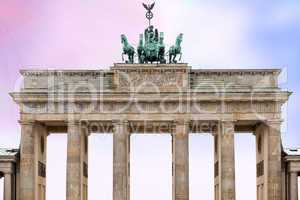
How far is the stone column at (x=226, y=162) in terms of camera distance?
69688 millimetres

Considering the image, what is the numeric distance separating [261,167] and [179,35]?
1377 centimetres

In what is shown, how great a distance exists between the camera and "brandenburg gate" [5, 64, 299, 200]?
70000 millimetres

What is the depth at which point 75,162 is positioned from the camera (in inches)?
2771

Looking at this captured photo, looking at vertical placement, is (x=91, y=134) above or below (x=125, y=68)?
below

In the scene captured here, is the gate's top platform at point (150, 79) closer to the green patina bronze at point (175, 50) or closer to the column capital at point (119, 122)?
the green patina bronze at point (175, 50)

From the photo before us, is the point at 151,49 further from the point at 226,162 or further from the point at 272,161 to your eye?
the point at 272,161

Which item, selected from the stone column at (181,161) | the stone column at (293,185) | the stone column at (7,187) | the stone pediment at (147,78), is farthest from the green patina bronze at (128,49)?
the stone column at (293,185)

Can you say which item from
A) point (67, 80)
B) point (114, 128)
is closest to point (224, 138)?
point (114, 128)

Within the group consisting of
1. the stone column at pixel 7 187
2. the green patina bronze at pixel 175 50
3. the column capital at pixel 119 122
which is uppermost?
the green patina bronze at pixel 175 50

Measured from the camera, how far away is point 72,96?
7050cm

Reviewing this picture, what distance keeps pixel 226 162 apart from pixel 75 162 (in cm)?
1269

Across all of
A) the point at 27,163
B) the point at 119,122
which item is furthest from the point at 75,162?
the point at 119,122

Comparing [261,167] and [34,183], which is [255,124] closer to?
[261,167]

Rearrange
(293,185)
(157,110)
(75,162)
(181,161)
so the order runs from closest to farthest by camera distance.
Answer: (181,161)
(75,162)
(157,110)
(293,185)
